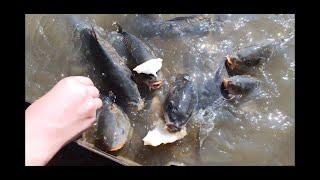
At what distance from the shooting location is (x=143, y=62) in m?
3.25

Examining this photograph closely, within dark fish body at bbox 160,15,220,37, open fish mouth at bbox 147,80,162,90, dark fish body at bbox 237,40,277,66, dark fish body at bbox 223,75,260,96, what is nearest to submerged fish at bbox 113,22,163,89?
open fish mouth at bbox 147,80,162,90

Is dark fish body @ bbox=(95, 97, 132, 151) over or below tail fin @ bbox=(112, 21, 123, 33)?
below

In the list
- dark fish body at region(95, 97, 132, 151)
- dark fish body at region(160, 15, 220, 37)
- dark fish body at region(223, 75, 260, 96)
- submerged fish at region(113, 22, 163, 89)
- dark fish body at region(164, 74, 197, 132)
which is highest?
dark fish body at region(160, 15, 220, 37)

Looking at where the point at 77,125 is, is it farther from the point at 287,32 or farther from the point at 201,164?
the point at 287,32

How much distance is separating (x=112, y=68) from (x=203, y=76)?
2.37ft

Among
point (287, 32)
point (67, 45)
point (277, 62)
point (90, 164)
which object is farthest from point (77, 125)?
point (287, 32)

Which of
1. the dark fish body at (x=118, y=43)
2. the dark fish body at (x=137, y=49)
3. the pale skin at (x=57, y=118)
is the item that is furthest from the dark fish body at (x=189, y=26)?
the pale skin at (x=57, y=118)

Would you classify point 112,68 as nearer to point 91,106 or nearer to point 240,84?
point 91,106

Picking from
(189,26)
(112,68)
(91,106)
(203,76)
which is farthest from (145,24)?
(91,106)

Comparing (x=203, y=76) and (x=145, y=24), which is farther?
(x=145, y=24)

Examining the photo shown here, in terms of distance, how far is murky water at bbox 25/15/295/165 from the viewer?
2.99 metres

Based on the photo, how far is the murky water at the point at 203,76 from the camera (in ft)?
9.81

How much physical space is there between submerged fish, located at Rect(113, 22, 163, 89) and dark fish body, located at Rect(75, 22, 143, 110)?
0.29 feet

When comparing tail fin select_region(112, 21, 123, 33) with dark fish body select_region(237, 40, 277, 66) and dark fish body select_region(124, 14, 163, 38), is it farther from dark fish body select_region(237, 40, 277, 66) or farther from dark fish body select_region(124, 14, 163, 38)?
dark fish body select_region(237, 40, 277, 66)
